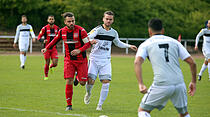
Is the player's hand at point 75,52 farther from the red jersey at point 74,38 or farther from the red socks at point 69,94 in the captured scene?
the red socks at point 69,94

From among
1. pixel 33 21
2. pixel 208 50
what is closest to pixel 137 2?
pixel 33 21

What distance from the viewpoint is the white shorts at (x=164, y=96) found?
20.2 ft

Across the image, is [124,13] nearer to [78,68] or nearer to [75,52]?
[78,68]

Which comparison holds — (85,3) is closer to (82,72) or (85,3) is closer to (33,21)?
(33,21)

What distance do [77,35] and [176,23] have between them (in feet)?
114

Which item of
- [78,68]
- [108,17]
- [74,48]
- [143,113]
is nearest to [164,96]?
[143,113]

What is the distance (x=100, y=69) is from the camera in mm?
10039

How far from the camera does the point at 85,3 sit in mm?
39312

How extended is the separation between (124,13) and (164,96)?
35.2 m

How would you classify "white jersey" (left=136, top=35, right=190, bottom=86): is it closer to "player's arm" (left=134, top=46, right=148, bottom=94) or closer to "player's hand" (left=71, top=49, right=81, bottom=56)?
"player's arm" (left=134, top=46, right=148, bottom=94)

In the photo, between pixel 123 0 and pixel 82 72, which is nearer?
pixel 82 72

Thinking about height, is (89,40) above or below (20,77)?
above

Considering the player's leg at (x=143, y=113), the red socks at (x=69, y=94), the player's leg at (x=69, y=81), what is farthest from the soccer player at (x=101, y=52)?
the player's leg at (x=143, y=113)

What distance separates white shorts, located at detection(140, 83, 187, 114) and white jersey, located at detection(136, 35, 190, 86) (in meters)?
0.07
